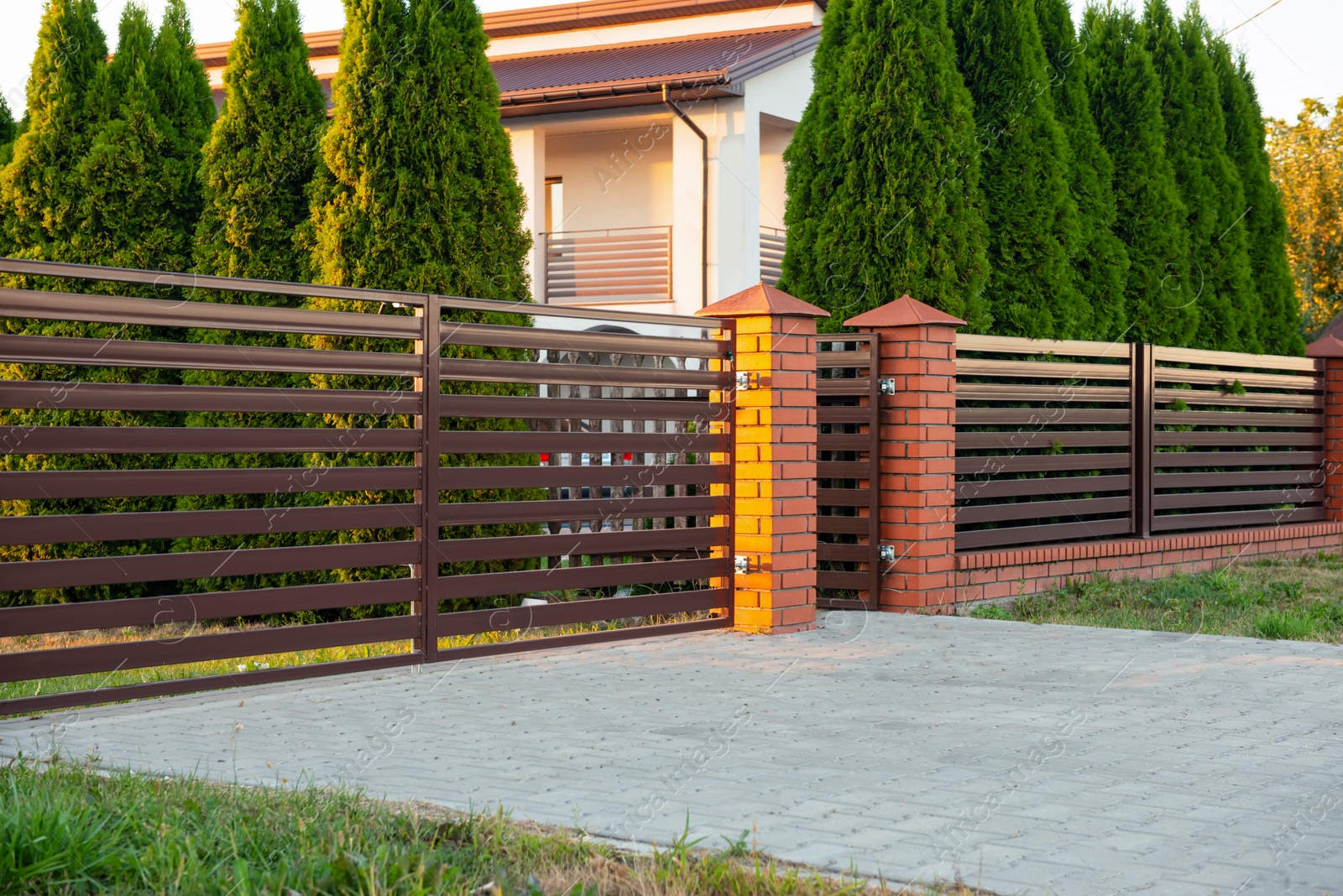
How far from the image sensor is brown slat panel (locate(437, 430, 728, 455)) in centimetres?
726

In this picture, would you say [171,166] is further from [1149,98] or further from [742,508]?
[1149,98]

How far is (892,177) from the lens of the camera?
10.6 meters

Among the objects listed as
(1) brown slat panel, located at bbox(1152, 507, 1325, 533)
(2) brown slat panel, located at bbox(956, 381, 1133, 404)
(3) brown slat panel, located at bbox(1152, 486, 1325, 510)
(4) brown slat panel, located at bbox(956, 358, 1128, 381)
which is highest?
(4) brown slat panel, located at bbox(956, 358, 1128, 381)

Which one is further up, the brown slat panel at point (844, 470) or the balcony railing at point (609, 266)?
the balcony railing at point (609, 266)

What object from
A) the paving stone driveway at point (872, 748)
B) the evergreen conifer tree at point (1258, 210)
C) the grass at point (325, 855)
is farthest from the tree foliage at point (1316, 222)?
the grass at point (325, 855)

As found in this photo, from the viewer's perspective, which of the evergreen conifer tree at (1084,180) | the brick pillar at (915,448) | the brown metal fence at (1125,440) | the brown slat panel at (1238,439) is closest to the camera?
the brick pillar at (915,448)

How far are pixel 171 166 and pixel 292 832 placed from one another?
321 inches

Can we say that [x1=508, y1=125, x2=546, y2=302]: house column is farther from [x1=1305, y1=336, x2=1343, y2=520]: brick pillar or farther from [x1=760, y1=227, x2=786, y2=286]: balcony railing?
[x1=1305, y1=336, x2=1343, y2=520]: brick pillar

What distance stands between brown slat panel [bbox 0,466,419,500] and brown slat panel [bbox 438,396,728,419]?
453mm

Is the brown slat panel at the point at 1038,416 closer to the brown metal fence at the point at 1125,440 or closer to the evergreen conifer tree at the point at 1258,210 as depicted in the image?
the brown metal fence at the point at 1125,440

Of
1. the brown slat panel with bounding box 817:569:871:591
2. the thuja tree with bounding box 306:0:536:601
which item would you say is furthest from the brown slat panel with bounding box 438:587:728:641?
the thuja tree with bounding box 306:0:536:601

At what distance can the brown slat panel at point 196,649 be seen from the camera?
5.55 metres

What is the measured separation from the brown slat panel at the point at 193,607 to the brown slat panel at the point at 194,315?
45.9 inches

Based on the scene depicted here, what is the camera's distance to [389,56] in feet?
31.2
